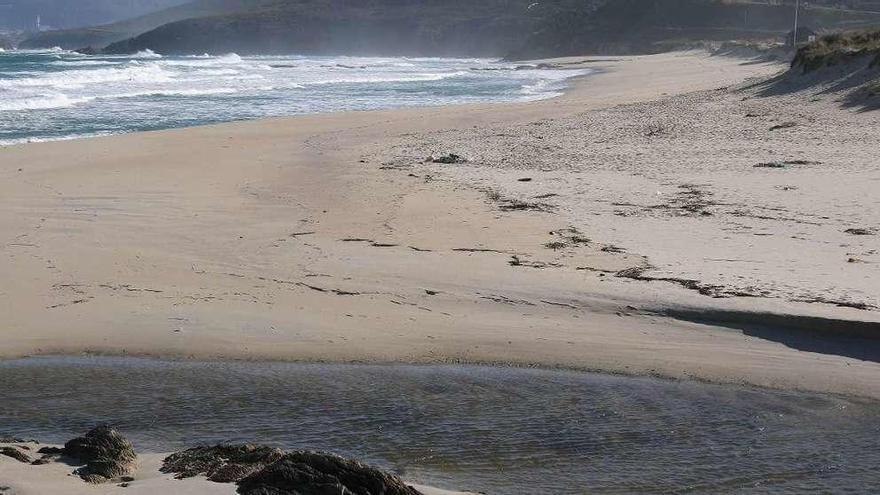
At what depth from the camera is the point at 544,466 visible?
4418 mm

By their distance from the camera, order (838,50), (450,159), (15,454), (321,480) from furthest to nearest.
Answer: (838,50) < (450,159) < (15,454) < (321,480)

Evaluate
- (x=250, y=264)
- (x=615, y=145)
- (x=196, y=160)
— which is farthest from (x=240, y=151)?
(x=250, y=264)

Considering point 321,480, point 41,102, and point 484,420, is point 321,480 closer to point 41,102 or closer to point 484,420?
point 484,420

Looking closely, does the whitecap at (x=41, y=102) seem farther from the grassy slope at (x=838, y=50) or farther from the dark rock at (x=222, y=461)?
the dark rock at (x=222, y=461)

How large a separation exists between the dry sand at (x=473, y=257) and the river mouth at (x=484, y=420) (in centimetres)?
28

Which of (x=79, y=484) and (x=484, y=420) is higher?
(x=79, y=484)

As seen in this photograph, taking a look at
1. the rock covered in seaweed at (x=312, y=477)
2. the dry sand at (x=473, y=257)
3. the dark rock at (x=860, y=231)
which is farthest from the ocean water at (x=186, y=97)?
the rock covered in seaweed at (x=312, y=477)

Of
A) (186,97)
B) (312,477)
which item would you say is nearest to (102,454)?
(312,477)

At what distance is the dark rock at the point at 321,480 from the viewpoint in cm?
356

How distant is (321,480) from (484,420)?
1.54m

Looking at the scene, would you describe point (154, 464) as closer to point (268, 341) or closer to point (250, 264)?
point (268, 341)

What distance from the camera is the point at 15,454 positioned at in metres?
4.18

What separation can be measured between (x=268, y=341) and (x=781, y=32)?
6730 cm

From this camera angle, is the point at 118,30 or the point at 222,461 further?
the point at 118,30
